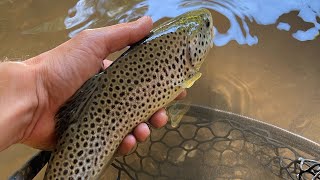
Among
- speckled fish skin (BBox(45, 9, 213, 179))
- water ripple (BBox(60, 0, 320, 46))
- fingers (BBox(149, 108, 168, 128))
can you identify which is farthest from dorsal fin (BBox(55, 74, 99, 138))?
water ripple (BBox(60, 0, 320, 46))

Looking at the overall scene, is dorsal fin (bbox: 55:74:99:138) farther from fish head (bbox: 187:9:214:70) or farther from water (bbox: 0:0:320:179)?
water (bbox: 0:0:320:179)

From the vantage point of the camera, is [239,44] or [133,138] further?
[239,44]

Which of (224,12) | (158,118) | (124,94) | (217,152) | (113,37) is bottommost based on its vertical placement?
(217,152)

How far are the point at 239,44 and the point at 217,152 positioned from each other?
767mm

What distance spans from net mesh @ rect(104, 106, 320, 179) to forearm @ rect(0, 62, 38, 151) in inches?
17.0

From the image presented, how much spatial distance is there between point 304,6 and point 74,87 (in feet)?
5.08

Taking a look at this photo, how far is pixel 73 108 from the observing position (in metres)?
1.51

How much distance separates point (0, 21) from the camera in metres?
2.74

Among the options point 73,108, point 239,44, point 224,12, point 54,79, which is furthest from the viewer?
→ point 224,12

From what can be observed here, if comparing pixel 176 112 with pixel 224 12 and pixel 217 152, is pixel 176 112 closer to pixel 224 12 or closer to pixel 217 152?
pixel 217 152

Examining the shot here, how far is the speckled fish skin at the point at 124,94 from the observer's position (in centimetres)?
147

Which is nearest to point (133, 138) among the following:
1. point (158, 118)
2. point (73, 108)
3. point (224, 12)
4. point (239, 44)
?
point (158, 118)

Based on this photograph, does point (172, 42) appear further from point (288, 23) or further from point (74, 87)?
point (288, 23)

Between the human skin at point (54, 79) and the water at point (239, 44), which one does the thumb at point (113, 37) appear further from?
the water at point (239, 44)
